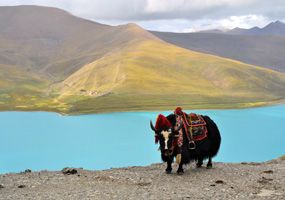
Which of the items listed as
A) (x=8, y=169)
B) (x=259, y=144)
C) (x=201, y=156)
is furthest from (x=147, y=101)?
(x=201, y=156)

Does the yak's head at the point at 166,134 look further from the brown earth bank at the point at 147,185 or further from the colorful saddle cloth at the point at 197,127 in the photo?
the colorful saddle cloth at the point at 197,127

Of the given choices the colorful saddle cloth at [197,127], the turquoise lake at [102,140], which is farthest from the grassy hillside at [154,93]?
the colorful saddle cloth at [197,127]

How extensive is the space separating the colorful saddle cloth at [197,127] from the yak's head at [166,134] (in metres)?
1.01

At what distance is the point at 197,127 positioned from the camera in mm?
15055

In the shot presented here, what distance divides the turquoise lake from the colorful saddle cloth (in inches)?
1417

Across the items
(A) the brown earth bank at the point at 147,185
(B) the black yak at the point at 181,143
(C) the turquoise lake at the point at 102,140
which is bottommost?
Answer: (C) the turquoise lake at the point at 102,140

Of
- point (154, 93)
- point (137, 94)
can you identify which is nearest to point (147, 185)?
point (137, 94)

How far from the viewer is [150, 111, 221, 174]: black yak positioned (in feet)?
44.3

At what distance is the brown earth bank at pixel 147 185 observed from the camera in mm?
10734

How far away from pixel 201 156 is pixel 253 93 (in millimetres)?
171784

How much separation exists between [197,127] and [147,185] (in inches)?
143

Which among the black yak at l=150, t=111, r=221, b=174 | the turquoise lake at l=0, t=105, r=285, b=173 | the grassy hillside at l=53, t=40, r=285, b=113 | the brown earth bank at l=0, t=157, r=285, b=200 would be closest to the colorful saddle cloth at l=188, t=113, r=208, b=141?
the black yak at l=150, t=111, r=221, b=174

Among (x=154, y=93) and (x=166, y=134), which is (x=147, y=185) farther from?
(x=154, y=93)

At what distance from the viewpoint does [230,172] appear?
582 inches
